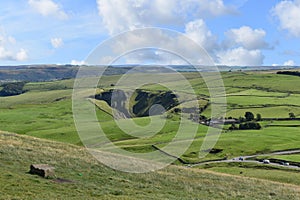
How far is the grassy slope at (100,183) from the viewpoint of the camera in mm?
25328

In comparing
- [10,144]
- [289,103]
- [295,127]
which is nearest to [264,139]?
[295,127]

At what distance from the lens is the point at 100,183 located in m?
30.1

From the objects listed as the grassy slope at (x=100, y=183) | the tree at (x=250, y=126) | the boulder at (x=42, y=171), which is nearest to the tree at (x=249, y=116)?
the tree at (x=250, y=126)

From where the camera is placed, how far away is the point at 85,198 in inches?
955

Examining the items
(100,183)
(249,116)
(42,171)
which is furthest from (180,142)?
(249,116)

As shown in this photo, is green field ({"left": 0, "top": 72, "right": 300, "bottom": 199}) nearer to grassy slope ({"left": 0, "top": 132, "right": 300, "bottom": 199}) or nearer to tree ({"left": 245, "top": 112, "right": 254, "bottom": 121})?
grassy slope ({"left": 0, "top": 132, "right": 300, "bottom": 199})

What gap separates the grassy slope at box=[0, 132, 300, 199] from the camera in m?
25.3

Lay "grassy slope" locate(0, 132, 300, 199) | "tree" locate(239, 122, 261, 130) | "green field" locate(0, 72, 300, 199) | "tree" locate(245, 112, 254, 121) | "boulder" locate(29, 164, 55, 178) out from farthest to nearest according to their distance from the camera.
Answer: "tree" locate(245, 112, 254, 121) → "tree" locate(239, 122, 261, 130) → "green field" locate(0, 72, 300, 199) → "boulder" locate(29, 164, 55, 178) → "grassy slope" locate(0, 132, 300, 199)

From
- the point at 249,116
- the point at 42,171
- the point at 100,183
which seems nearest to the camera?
the point at 42,171

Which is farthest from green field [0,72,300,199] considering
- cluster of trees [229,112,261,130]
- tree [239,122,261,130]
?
cluster of trees [229,112,261,130]

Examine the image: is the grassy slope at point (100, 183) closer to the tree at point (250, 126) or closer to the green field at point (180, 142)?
the green field at point (180, 142)

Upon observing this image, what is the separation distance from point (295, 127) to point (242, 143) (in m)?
33.2

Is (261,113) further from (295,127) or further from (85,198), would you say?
(85,198)

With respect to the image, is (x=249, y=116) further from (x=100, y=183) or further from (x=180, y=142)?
(x=100, y=183)
